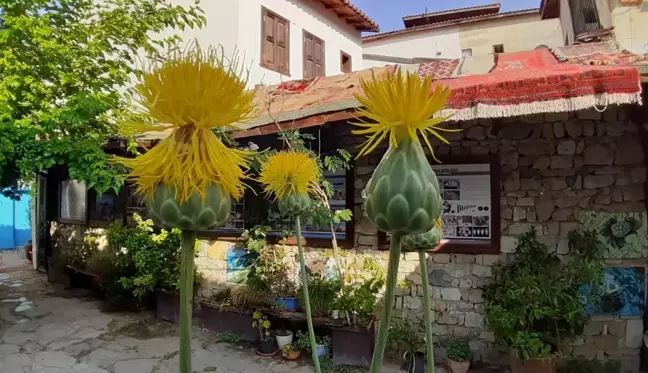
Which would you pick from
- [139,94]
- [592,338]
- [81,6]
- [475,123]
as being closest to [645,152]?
[475,123]

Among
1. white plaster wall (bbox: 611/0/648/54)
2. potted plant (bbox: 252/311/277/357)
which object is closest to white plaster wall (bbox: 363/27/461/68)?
white plaster wall (bbox: 611/0/648/54)

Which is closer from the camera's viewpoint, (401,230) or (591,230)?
(401,230)

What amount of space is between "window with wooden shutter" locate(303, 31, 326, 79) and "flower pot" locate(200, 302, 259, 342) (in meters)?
5.78

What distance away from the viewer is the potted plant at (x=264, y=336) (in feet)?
17.4

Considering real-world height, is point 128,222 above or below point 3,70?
below

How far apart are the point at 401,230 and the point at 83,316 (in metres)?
7.47

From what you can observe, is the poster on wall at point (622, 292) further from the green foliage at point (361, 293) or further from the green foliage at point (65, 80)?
the green foliage at point (65, 80)

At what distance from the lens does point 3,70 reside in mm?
4547

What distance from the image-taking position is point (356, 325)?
504 centimetres

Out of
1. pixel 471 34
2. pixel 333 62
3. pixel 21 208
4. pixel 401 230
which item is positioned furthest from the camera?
pixel 21 208

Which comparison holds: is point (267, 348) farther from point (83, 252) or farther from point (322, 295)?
point (83, 252)

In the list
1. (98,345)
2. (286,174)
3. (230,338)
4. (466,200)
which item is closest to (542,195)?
(466,200)

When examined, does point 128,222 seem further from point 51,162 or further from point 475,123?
point 475,123

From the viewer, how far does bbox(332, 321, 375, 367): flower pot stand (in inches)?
195
